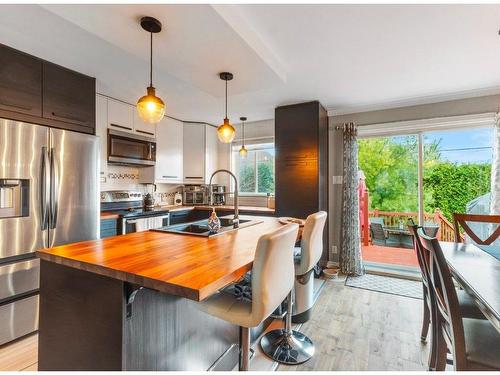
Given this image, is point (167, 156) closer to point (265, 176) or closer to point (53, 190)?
point (265, 176)

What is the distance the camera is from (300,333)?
2115mm

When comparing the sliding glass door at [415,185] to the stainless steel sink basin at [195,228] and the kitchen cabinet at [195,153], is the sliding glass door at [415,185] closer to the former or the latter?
the stainless steel sink basin at [195,228]

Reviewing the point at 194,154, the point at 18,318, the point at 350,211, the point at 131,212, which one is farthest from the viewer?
the point at 194,154

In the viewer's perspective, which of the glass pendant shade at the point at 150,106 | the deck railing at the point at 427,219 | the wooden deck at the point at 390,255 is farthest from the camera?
the wooden deck at the point at 390,255

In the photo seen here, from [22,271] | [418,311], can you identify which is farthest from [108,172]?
[418,311]

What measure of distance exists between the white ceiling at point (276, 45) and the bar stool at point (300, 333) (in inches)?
53.9

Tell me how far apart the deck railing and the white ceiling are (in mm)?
1610

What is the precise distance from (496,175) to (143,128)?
4478mm

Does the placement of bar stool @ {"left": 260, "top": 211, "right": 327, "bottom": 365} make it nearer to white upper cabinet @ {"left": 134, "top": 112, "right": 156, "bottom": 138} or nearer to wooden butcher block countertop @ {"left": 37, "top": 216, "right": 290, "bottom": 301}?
wooden butcher block countertop @ {"left": 37, "top": 216, "right": 290, "bottom": 301}

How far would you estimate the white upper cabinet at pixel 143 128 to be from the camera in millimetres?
3592

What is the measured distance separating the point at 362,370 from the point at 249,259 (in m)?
1.27

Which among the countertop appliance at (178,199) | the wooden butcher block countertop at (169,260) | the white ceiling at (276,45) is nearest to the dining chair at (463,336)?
the wooden butcher block countertop at (169,260)

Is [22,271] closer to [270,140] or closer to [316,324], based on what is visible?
[316,324]

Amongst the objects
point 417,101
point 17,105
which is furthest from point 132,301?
point 417,101
